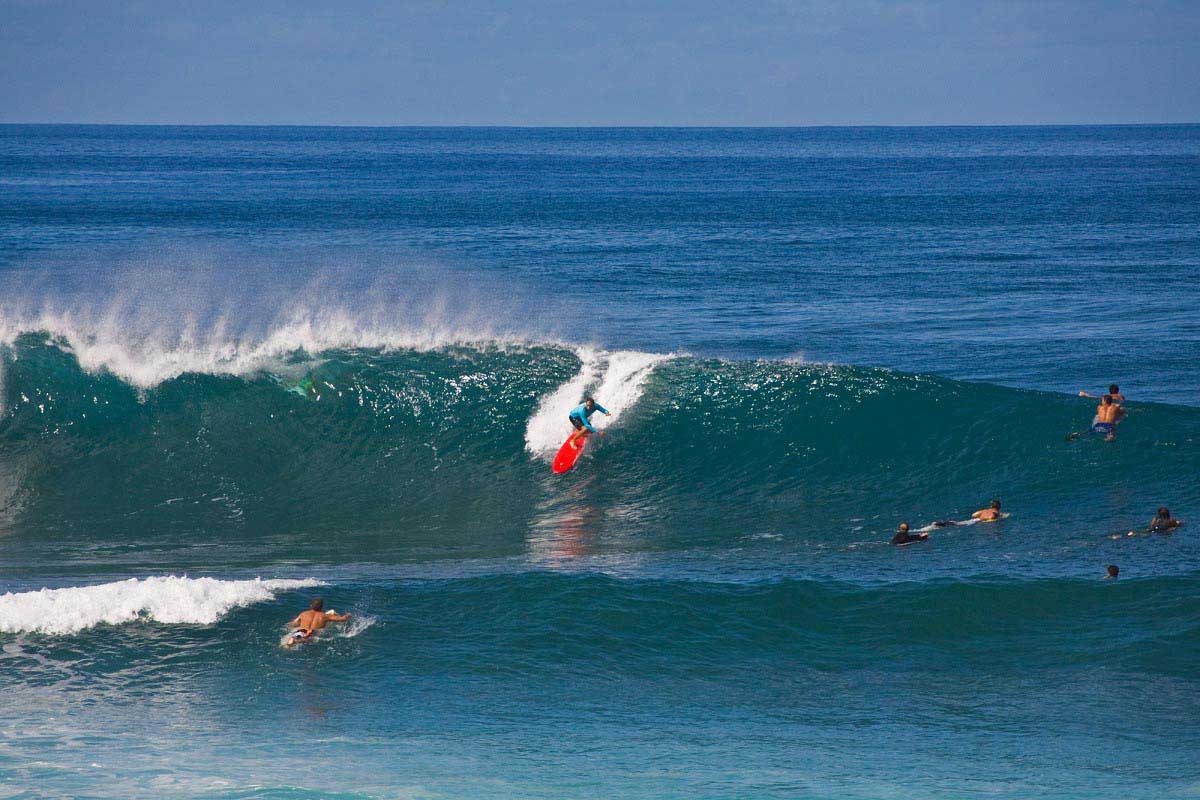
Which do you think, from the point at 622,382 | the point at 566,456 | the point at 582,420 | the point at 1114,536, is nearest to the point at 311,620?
the point at 566,456

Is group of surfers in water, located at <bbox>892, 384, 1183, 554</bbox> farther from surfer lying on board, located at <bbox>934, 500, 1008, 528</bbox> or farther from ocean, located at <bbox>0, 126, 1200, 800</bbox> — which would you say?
ocean, located at <bbox>0, 126, 1200, 800</bbox>

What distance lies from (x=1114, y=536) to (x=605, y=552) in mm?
6733

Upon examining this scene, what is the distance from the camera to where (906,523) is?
16625 mm

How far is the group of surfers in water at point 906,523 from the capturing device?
518 inches

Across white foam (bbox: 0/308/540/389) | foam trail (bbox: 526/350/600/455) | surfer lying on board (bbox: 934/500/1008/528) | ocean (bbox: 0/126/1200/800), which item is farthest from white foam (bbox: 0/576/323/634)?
surfer lying on board (bbox: 934/500/1008/528)

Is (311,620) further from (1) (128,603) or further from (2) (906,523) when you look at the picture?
(2) (906,523)

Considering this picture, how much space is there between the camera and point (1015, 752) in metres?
10.7

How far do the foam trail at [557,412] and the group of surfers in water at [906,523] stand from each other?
0.21 m

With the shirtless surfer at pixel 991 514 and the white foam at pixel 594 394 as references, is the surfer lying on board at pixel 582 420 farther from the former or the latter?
the shirtless surfer at pixel 991 514

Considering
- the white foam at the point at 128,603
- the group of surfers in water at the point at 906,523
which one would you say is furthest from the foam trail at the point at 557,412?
the white foam at the point at 128,603

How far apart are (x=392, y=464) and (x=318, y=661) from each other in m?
7.76

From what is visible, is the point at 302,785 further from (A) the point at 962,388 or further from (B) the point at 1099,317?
(B) the point at 1099,317

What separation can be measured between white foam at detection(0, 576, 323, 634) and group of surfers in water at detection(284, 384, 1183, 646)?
3.14ft

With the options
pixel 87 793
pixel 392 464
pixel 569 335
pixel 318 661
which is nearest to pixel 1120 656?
pixel 318 661
